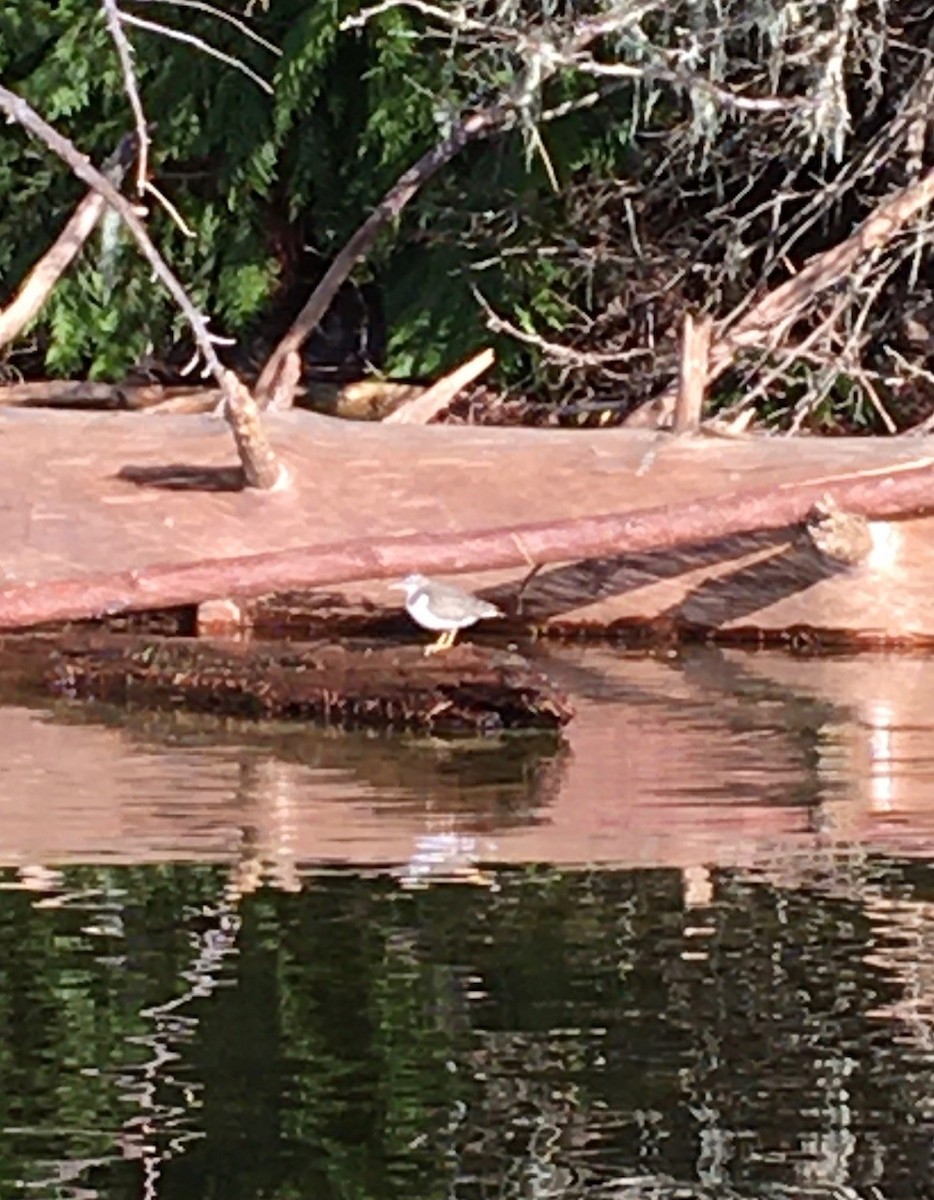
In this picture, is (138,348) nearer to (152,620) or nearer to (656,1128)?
(152,620)

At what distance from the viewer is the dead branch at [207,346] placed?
9719 millimetres

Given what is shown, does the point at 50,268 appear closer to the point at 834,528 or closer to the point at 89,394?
the point at 89,394

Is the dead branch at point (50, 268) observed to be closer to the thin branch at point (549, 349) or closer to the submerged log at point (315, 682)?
the thin branch at point (549, 349)

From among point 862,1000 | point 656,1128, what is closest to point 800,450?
point 862,1000

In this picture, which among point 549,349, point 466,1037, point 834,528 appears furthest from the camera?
point 549,349

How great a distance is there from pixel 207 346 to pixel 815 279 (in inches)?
154

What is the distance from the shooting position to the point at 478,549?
9578 mm

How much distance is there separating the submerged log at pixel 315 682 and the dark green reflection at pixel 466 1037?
186 cm

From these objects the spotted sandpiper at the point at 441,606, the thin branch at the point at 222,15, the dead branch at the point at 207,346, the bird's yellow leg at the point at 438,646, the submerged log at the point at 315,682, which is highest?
the thin branch at the point at 222,15

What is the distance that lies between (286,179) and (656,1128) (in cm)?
1100

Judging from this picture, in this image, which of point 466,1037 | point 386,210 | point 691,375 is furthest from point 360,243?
point 466,1037

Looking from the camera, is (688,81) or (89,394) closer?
(688,81)

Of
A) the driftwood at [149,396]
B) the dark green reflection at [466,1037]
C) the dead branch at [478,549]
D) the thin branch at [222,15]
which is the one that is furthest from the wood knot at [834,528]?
the driftwood at [149,396]

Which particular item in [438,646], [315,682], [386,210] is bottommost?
[315,682]
